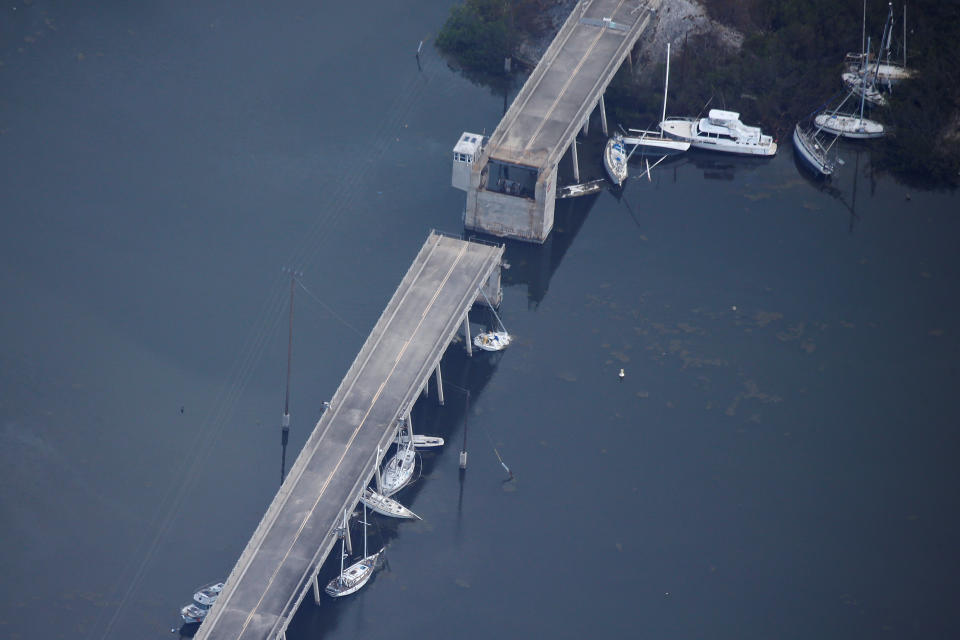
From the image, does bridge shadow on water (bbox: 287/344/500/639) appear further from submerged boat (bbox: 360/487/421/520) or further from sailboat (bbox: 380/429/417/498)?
sailboat (bbox: 380/429/417/498)

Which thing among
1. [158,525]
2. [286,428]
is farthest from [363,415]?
[158,525]

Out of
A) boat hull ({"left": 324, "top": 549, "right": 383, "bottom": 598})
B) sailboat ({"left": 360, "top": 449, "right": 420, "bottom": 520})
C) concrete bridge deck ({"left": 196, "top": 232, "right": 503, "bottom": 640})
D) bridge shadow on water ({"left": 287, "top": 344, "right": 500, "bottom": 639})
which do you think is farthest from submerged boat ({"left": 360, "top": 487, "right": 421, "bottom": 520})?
boat hull ({"left": 324, "top": 549, "right": 383, "bottom": 598})

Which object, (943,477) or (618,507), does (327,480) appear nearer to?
(618,507)

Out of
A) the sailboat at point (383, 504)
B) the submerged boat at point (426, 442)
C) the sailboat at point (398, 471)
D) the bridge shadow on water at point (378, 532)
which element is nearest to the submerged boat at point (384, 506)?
the sailboat at point (383, 504)

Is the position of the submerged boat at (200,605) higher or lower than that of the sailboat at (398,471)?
lower

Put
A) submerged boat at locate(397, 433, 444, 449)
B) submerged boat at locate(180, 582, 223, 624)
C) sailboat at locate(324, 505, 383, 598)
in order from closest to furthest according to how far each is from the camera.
A: submerged boat at locate(180, 582, 223, 624), sailboat at locate(324, 505, 383, 598), submerged boat at locate(397, 433, 444, 449)

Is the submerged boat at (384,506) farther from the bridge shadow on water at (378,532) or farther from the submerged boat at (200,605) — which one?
the submerged boat at (200,605)
